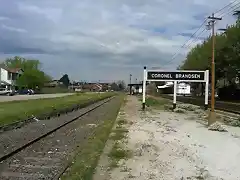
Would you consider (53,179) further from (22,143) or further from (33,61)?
(33,61)

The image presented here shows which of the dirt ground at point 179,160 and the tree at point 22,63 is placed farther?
the tree at point 22,63

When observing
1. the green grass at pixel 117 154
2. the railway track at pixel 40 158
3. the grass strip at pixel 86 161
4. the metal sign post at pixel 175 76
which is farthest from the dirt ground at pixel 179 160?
the metal sign post at pixel 175 76

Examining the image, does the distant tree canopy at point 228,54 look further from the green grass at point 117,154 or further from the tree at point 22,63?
the tree at point 22,63

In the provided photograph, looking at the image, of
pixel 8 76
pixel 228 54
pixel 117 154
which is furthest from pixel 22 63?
pixel 117 154

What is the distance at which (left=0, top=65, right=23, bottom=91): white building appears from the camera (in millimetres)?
116375

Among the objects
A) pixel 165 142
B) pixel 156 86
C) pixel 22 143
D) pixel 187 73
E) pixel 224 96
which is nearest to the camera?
pixel 22 143

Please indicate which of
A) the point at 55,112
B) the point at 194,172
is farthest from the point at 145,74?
the point at 194,172

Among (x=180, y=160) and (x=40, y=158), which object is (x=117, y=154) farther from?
(x=40, y=158)

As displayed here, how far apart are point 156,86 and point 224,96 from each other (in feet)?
295

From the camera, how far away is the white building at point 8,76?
116375 mm

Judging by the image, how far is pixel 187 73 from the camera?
46.8 metres

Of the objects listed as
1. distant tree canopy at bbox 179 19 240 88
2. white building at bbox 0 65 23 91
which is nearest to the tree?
white building at bbox 0 65 23 91

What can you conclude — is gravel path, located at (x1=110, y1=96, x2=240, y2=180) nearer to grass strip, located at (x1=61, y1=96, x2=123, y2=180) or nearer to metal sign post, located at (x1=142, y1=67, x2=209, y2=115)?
grass strip, located at (x1=61, y1=96, x2=123, y2=180)

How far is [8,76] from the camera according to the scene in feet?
393
